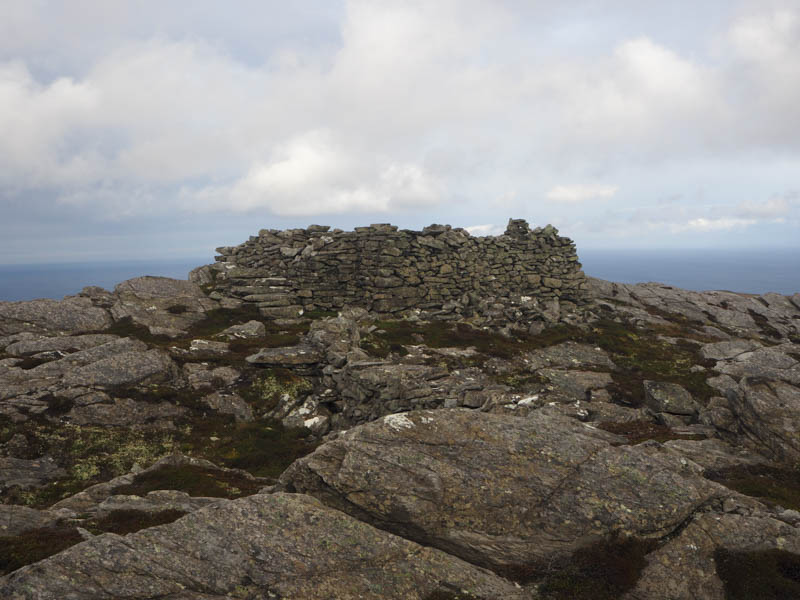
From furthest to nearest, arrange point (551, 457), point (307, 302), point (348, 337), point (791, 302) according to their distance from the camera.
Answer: point (791, 302) → point (307, 302) → point (348, 337) → point (551, 457)

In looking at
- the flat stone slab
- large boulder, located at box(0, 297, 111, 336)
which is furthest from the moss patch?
large boulder, located at box(0, 297, 111, 336)

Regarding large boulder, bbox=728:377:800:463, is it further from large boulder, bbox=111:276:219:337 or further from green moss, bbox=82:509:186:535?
large boulder, bbox=111:276:219:337

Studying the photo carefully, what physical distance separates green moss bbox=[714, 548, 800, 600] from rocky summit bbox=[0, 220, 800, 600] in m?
0.04

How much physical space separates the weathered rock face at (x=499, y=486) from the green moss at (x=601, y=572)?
293 millimetres

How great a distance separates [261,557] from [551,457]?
311 inches

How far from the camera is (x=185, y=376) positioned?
26.8 metres

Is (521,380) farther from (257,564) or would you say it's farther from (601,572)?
(257,564)

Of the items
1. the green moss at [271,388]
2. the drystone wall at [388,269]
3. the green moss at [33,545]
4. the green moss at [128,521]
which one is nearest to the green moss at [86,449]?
the green moss at [271,388]

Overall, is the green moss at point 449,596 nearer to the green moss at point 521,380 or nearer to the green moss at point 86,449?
the green moss at point 86,449

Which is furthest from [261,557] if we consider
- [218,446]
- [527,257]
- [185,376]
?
[527,257]

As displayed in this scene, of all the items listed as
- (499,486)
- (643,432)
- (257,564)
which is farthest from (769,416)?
(257,564)

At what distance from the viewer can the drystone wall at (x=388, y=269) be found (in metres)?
46.4

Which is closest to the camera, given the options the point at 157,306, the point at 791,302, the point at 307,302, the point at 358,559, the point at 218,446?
the point at 358,559

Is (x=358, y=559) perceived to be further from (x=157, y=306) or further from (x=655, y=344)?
(x=655, y=344)
